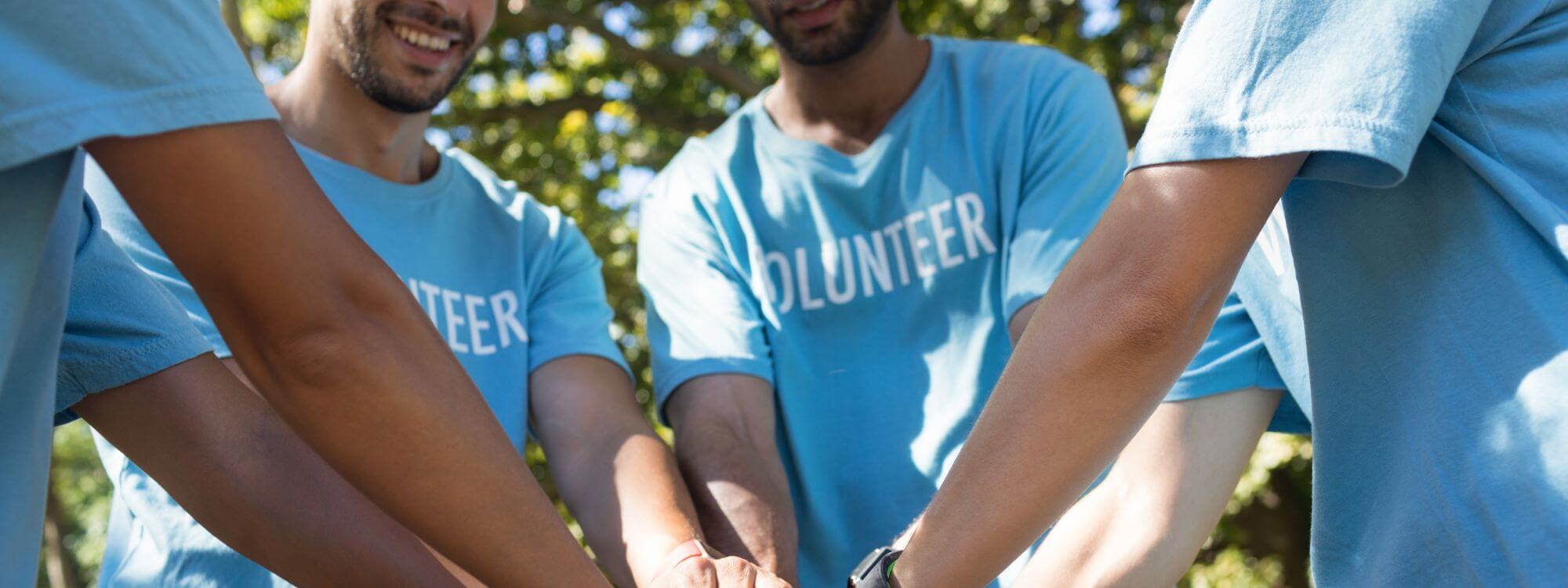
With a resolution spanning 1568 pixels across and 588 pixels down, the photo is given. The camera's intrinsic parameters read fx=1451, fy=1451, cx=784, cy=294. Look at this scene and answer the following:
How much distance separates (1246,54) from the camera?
5.11ft

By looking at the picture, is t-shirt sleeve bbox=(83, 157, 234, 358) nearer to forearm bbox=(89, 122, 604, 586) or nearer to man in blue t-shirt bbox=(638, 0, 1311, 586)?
man in blue t-shirt bbox=(638, 0, 1311, 586)

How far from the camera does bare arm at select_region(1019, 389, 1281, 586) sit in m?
2.38

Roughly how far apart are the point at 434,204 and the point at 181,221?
5.62 ft

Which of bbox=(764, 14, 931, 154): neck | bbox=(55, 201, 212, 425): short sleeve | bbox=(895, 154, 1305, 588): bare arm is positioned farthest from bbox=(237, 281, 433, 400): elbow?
bbox=(764, 14, 931, 154): neck

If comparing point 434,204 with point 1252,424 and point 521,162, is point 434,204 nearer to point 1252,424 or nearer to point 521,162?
point 1252,424

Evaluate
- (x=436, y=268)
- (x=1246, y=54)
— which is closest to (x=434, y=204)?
(x=436, y=268)

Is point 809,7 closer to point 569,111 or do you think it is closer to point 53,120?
point 53,120

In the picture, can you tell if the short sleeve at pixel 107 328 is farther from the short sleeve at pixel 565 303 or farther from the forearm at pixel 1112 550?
the forearm at pixel 1112 550

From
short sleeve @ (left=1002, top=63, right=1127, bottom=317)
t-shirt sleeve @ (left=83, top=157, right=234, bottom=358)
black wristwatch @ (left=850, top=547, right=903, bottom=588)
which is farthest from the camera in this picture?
short sleeve @ (left=1002, top=63, right=1127, bottom=317)

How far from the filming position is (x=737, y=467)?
9.18ft

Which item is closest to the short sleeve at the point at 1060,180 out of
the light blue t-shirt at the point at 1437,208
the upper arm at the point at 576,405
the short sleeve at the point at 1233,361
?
the short sleeve at the point at 1233,361

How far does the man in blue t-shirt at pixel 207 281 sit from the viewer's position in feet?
4.06

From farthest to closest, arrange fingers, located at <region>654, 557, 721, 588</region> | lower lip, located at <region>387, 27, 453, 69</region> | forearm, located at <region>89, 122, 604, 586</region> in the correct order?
lower lip, located at <region>387, 27, 453, 69</region>
fingers, located at <region>654, 557, 721, 588</region>
forearm, located at <region>89, 122, 604, 586</region>

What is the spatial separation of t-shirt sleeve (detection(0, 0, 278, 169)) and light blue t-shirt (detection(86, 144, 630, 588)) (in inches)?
51.3
